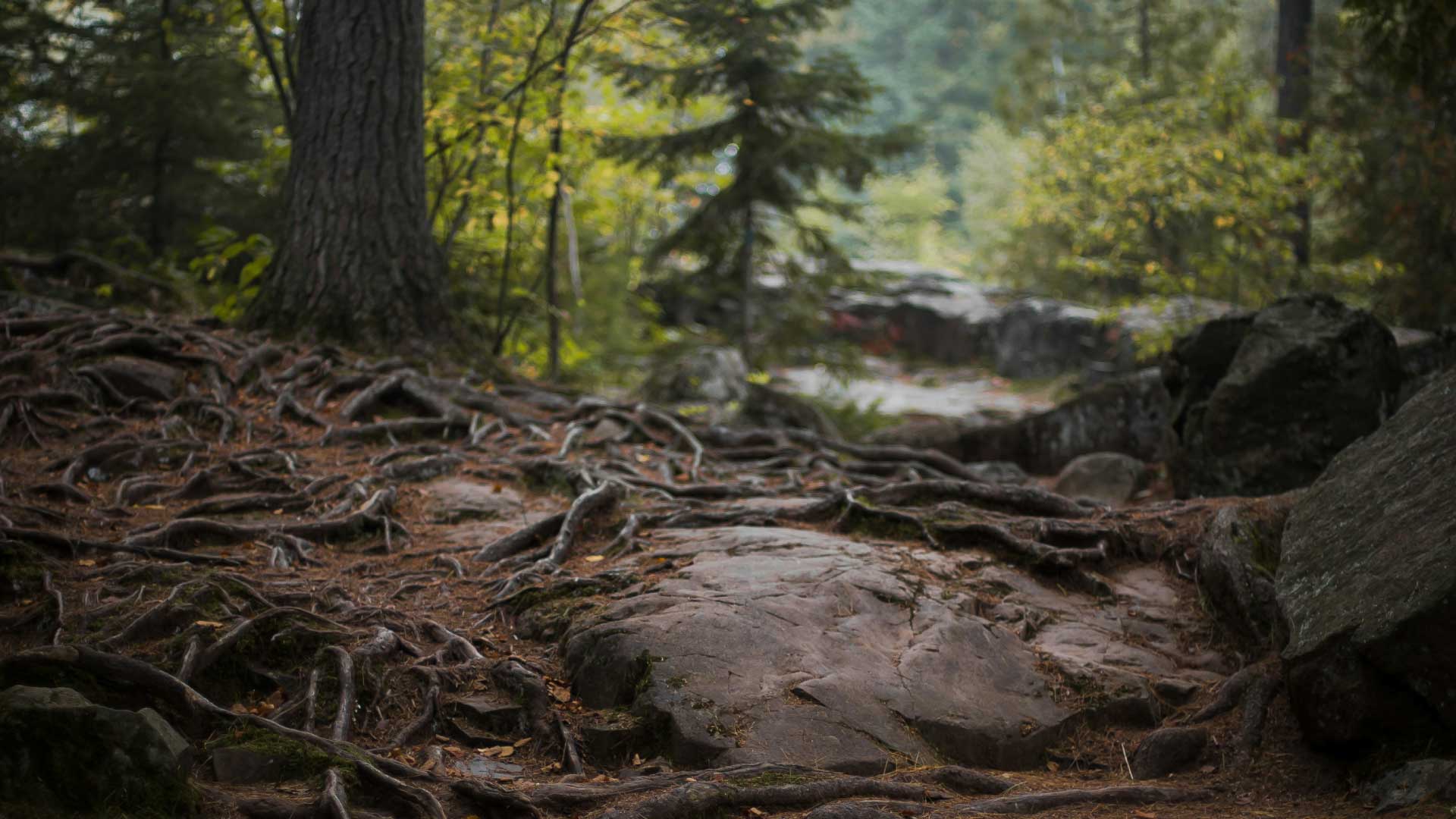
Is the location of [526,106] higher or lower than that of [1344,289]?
higher

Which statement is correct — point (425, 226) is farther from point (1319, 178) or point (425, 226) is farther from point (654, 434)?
point (1319, 178)

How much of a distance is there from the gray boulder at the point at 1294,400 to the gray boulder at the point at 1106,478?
43.1 inches

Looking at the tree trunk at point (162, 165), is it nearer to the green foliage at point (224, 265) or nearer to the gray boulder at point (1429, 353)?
the green foliage at point (224, 265)

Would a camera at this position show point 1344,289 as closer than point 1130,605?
No

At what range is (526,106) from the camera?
11.1m

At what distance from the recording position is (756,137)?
528 inches

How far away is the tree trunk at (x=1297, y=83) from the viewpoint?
45.6 ft

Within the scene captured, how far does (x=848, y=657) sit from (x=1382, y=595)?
2181 mm

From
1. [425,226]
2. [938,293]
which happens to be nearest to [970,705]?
[425,226]

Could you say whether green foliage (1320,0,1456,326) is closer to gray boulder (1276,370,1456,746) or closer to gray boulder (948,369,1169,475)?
gray boulder (948,369,1169,475)

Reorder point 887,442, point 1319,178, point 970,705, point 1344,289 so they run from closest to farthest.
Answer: point 970,705 → point 887,442 → point 1319,178 → point 1344,289

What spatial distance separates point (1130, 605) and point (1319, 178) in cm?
964

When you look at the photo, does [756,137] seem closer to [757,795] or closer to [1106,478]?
[1106,478]

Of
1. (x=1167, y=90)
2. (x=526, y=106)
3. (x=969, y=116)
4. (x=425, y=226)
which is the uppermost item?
(x=969, y=116)
